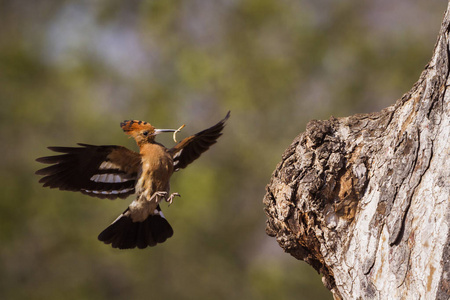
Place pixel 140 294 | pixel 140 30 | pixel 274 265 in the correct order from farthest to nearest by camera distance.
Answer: pixel 140 30
pixel 140 294
pixel 274 265

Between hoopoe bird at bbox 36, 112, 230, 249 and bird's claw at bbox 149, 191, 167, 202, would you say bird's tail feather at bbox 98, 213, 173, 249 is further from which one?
bird's claw at bbox 149, 191, 167, 202

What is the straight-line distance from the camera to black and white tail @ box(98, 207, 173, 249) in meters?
4.61

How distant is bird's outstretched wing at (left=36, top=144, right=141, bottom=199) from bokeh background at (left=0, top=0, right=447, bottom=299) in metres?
7.02

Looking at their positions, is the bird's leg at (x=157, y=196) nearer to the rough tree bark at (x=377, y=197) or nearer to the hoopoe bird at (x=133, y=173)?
the hoopoe bird at (x=133, y=173)

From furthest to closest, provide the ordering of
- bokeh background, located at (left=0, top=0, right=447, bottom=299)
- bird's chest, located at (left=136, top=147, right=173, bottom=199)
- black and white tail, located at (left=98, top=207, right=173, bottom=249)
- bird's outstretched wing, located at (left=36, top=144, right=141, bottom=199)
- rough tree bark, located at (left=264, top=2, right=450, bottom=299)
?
bokeh background, located at (left=0, top=0, right=447, bottom=299)
black and white tail, located at (left=98, top=207, right=173, bottom=249)
bird's chest, located at (left=136, top=147, right=173, bottom=199)
bird's outstretched wing, located at (left=36, top=144, right=141, bottom=199)
rough tree bark, located at (left=264, top=2, right=450, bottom=299)

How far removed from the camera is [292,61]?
1270 cm

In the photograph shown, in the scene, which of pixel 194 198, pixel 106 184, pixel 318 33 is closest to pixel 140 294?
pixel 194 198

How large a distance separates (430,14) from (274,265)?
6.51m

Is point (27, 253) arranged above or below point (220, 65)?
below

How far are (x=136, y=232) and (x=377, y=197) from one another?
7.72 ft

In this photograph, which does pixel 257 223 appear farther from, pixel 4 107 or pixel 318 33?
pixel 4 107


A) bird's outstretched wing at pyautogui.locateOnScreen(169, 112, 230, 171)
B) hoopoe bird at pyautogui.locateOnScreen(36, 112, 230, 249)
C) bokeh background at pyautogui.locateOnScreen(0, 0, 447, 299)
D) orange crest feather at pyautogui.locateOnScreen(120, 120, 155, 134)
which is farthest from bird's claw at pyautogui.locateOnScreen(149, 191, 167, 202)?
bokeh background at pyautogui.locateOnScreen(0, 0, 447, 299)

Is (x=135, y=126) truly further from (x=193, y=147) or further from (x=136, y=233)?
(x=136, y=233)

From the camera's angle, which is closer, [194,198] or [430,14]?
[194,198]
